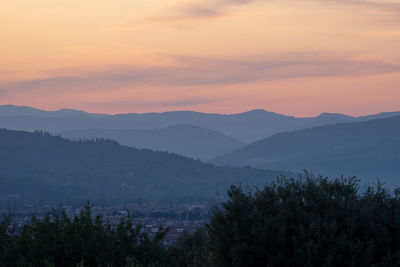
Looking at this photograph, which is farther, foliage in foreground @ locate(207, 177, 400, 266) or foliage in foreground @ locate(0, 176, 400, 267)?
foliage in foreground @ locate(0, 176, 400, 267)

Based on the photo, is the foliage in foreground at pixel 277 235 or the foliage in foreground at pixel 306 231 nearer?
the foliage in foreground at pixel 306 231

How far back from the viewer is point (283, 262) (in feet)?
57.1

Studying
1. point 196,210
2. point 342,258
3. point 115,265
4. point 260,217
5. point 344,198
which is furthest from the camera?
point 196,210

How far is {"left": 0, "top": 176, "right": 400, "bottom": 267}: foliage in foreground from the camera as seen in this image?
1700 centimetres

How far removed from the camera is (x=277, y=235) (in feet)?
57.4

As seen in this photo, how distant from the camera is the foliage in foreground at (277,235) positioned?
17000 millimetres

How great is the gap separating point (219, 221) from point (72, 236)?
20.0 feet

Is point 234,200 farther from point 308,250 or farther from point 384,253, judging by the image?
point 384,253

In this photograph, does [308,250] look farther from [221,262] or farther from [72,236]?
[72,236]

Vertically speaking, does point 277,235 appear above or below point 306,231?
below

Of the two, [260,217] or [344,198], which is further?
[344,198]

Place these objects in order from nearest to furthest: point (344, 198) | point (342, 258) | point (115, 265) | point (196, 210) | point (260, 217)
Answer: point (342, 258), point (260, 217), point (344, 198), point (115, 265), point (196, 210)

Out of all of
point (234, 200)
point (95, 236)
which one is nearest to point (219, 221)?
point (234, 200)

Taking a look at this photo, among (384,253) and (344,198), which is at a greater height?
(344,198)
